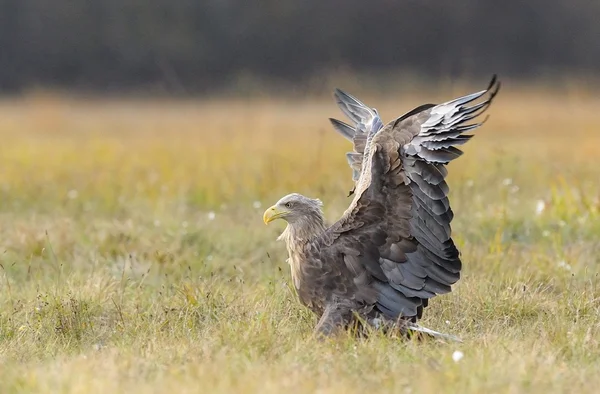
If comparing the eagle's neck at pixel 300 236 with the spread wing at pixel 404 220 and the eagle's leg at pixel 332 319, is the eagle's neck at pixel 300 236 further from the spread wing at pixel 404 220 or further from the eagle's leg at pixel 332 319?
the eagle's leg at pixel 332 319

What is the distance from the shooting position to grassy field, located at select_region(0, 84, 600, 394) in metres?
4.20

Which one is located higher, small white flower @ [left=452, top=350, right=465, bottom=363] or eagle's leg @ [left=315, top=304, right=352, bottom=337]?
small white flower @ [left=452, top=350, right=465, bottom=363]

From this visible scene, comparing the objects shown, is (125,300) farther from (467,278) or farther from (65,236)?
(467,278)

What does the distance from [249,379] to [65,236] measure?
11.9 feet

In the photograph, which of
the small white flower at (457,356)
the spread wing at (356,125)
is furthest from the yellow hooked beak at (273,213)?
the small white flower at (457,356)

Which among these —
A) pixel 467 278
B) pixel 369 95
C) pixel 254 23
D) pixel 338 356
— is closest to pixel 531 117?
pixel 369 95

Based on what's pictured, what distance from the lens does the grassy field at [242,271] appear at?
13.8 feet

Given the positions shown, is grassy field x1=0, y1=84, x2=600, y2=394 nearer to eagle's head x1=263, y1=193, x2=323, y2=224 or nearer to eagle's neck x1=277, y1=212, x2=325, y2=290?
eagle's neck x1=277, y1=212, x2=325, y2=290

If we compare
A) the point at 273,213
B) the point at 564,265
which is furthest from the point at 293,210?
the point at 564,265

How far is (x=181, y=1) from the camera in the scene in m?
19.2

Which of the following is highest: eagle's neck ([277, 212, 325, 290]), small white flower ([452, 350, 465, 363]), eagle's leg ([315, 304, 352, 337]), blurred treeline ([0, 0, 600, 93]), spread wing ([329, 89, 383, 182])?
blurred treeline ([0, 0, 600, 93])

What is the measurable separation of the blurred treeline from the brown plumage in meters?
12.6

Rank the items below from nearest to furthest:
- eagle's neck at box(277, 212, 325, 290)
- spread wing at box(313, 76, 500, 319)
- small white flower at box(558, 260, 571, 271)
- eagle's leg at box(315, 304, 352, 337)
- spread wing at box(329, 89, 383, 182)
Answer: spread wing at box(313, 76, 500, 319) → eagle's leg at box(315, 304, 352, 337) → eagle's neck at box(277, 212, 325, 290) → spread wing at box(329, 89, 383, 182) → small white flower at box(558, 260, 571, 271)

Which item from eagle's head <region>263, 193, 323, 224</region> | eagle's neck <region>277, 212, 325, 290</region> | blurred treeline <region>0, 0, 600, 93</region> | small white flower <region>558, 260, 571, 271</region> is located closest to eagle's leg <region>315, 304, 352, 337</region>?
eagle's neck <region>277, 212, 325, 290</region>
